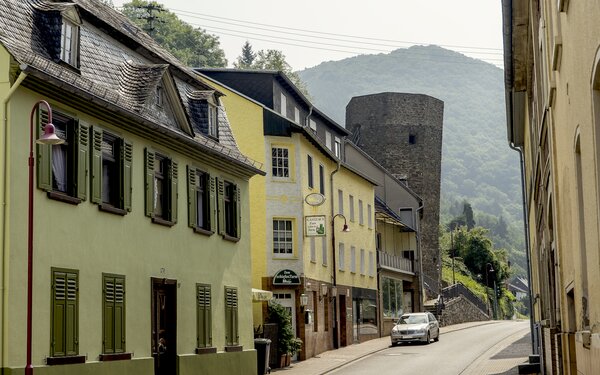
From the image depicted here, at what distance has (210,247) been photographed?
26531mm

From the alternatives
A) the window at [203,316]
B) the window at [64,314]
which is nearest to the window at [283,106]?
the window at [203,316]

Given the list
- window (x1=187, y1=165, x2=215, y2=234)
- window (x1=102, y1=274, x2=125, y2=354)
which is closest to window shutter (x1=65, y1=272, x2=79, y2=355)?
window (x1=102, y1=274, x2=125, y2=354)

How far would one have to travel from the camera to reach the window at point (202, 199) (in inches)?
1004

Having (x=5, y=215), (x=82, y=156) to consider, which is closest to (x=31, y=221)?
(x=5, y=215)

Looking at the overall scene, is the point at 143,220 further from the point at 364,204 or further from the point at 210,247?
the point at 364,204

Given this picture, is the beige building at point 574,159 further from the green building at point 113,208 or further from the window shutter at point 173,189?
the window shutter at point 173,189

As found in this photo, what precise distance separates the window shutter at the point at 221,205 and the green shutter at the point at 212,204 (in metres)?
0.32

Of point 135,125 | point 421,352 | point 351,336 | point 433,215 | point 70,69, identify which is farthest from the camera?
point 433,215

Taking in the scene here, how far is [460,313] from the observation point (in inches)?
2908

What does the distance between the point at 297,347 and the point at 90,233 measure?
1625 centimetres

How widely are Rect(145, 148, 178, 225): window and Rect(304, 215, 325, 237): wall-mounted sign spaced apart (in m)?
13.9

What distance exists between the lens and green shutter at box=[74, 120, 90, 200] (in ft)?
62.6

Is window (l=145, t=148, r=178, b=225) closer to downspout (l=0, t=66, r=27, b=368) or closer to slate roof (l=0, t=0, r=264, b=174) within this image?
slate roof (l=0, t=0, r=264, b=174)

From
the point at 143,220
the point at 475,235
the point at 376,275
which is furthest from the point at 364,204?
the point at 475,235
